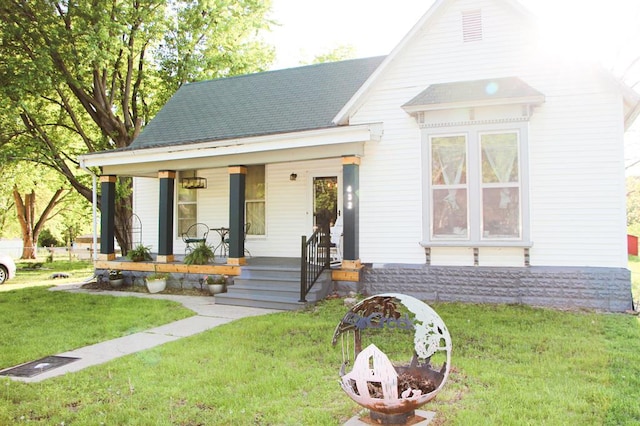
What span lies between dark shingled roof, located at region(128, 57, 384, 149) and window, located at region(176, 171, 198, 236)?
1.48 metres

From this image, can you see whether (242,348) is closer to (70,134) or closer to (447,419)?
(447,419)

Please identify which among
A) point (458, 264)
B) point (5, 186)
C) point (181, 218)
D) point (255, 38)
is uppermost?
point (255, 38)

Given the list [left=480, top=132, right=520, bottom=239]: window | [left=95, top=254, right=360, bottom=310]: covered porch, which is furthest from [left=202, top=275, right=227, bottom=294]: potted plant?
[left=480, top=132, right=520, bottom=239]: window

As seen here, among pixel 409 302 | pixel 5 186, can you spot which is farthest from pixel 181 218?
pixel 5 186

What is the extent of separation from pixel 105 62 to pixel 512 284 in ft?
42.5

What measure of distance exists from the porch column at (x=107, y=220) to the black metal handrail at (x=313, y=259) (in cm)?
598

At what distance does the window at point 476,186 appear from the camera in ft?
27.3

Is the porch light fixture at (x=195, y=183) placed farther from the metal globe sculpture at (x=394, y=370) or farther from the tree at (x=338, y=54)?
the tree at (x=338, y=54)

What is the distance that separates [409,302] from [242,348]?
2925 mm

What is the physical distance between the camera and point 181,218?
13469mm

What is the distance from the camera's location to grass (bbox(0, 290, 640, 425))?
12.4 feet

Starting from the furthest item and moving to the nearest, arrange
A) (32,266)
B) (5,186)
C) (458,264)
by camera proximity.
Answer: (5,186)
(32,266)
(458,264)

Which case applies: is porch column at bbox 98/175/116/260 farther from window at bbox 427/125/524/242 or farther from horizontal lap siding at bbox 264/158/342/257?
window at bbox 427/125/524/242

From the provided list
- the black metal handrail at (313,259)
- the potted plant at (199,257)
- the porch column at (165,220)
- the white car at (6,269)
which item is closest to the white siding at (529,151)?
the black metal handrail at (313,259)
